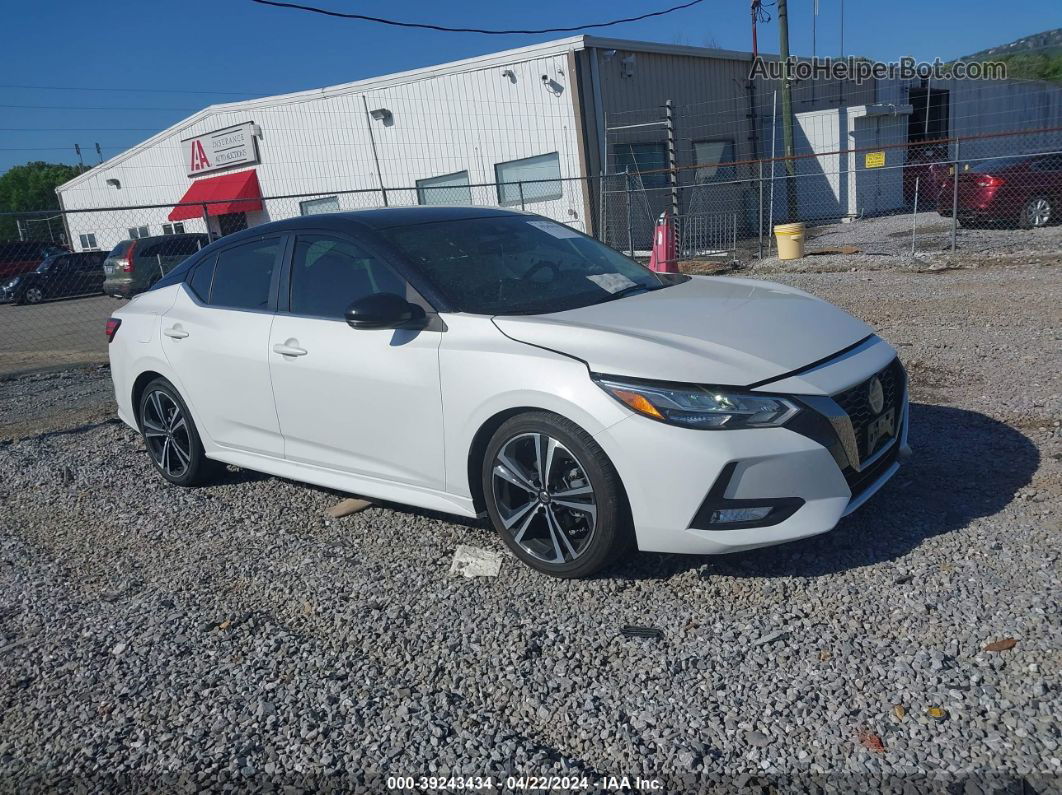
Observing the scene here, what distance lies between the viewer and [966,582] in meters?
3.29

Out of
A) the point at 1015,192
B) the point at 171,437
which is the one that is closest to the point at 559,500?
→ the point at 171,437

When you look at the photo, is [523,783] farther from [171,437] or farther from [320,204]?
[320,204]

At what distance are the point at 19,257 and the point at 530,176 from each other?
17461 millimetres

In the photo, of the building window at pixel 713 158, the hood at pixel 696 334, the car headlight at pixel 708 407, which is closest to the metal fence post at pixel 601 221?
the building window at pixel 713 158

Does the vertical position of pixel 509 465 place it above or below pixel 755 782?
above

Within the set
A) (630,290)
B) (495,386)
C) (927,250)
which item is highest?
(630,290)

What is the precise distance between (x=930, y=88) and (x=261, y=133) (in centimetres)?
2114

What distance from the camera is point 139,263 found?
18938 millimetres

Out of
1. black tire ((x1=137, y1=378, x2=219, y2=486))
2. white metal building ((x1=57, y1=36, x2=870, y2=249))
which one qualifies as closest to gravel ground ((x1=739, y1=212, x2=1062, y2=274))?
white metal building ((x1=57, y1=36, x2=870, y2=249))

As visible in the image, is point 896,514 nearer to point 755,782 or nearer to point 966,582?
point 966,582

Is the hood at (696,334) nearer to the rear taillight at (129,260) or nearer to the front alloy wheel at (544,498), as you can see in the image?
the front alloy wheel at (544,498)

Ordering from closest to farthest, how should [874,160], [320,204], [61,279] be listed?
1. [874,160]
2. [61,279]
3. [320,204]

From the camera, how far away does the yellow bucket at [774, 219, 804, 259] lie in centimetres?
1525

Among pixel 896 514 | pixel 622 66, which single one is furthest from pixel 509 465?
pixel 622 66
